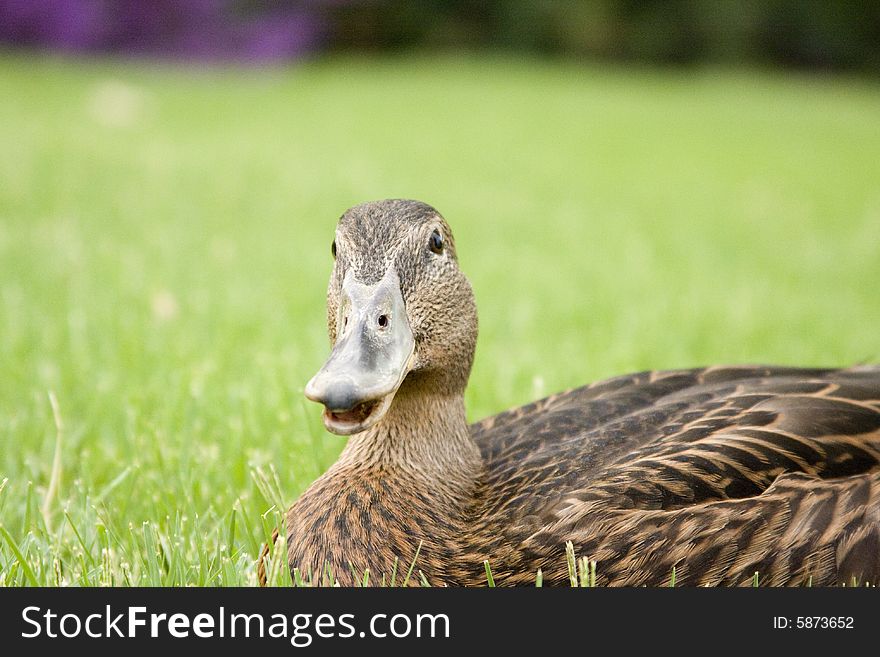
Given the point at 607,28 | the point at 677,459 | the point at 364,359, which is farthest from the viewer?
the point at 607,28

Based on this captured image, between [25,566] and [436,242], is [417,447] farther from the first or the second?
[25,566]

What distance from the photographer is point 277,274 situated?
5.26 metres

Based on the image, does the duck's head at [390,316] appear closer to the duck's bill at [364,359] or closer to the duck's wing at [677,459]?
the duck's bill at [364,359]

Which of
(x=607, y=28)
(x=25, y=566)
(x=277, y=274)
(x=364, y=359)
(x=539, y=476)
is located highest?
(x=607, y=28)

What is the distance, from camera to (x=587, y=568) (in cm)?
196

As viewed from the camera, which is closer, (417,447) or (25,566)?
(25,566)

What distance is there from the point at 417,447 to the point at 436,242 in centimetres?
46

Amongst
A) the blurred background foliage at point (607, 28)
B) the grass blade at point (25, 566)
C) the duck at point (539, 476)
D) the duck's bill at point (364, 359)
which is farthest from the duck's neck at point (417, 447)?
the blurred background foliage at point (607, 28)

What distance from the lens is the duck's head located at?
1771 mm

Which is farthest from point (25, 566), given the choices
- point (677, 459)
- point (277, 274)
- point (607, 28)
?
point (607, 28)

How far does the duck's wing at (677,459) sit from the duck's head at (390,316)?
11.1 inches

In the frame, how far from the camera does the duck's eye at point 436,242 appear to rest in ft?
7.06

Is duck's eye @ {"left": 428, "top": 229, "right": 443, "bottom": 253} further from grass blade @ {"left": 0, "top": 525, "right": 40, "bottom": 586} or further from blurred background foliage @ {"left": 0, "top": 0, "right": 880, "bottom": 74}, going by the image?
blurred background foliage @ {"left": 0, "top": 0, "right": 880, "bottom": 74}
